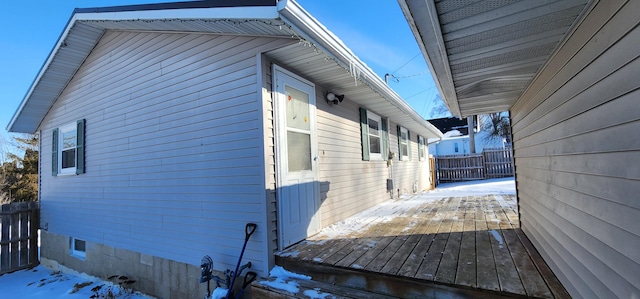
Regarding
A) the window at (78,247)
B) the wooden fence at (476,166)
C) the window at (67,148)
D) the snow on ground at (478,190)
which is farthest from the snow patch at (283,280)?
the wooden fence at (476,166)

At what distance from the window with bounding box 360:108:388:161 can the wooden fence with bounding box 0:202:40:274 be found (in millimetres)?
7472

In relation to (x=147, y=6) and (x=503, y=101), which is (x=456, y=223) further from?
(x=147, y=6)

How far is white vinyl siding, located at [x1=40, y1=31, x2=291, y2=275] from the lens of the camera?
322 centimetres

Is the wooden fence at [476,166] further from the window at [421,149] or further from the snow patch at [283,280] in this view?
the snow patch at [283,280]

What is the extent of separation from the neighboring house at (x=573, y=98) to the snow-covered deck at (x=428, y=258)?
283 mm

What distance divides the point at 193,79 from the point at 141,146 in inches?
57.4

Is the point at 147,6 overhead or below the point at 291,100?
overhead

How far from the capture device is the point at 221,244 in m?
3.37

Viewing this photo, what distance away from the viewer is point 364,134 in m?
5.64

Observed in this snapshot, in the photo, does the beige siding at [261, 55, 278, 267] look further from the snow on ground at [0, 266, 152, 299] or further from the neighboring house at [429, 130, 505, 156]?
the neighboring house at [429, 130, 505, 156]

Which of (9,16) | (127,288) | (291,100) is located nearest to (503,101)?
(291,100)

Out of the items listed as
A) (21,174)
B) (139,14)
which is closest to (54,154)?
(139,14)

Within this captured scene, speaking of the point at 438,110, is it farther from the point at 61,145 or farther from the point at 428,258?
the point at 61,145

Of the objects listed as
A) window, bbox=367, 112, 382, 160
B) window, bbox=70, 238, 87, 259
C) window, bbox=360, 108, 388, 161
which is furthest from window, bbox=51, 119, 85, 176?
window, bbox=367, 112, 382, 160
